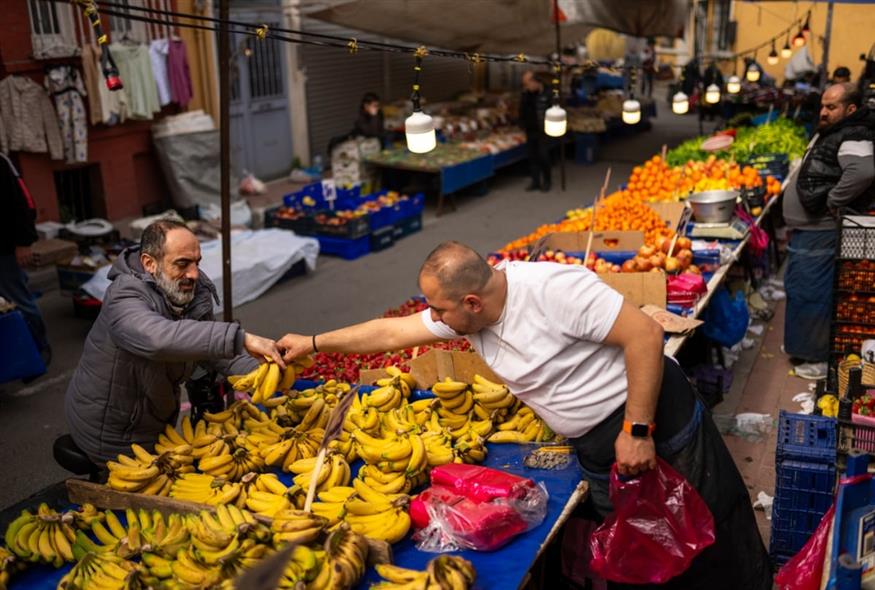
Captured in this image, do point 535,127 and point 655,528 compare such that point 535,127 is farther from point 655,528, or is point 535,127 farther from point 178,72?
point 655,528

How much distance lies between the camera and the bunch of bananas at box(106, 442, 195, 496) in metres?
3.73

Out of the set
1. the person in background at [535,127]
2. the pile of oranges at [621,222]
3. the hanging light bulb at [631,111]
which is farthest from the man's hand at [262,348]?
the person in background at [535,127]

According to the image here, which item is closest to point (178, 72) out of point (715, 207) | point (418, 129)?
point (418, 129)

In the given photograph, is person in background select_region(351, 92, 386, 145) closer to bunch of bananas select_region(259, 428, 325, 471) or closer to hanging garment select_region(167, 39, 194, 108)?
hanging garment select_region(167, 39, 194, 108)

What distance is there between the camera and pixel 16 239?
293 inches

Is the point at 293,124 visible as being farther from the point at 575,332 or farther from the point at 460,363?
the point at 575,332

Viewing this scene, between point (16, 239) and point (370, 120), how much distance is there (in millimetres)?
8406

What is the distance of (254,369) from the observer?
4.48 m

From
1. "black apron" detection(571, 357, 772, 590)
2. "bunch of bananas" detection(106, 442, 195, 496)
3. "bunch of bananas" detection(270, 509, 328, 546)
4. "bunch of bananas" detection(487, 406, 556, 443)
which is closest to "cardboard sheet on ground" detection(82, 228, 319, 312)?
"bunch of bananas" detection(106, 442, 195, 496)

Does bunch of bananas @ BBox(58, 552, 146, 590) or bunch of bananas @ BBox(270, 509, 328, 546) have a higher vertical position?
bunch of bananas @ BBox(270, 509, 328, 546)

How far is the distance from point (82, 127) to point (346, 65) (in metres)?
7.23

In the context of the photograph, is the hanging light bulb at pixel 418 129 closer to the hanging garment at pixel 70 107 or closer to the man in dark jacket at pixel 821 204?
the man in dark jacket at pixel 821 204

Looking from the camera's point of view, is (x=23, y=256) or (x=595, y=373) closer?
(x=595, y=373)

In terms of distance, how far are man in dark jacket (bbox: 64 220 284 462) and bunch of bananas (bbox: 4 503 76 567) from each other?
595mm
